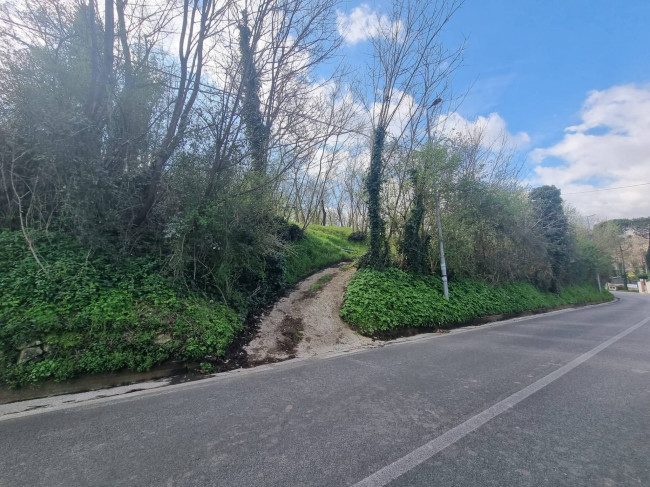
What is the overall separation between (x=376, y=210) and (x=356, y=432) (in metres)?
9.33

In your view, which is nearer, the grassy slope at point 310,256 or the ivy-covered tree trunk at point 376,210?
the ivy-covered tree trunk at point 376,210

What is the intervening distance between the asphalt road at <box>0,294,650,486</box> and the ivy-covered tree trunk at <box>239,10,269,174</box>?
594cm

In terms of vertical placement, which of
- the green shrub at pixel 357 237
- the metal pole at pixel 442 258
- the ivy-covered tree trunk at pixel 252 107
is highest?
the ivy-covered tree trunk at pixel 252 107

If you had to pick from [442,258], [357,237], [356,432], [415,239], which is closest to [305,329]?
[356,432]

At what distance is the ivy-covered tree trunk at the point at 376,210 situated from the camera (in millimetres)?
11438

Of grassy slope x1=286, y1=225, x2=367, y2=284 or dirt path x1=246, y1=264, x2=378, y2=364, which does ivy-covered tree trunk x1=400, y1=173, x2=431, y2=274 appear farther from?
grassy slope x1=286, y1=225, x2=367, y2=284

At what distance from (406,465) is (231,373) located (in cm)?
363

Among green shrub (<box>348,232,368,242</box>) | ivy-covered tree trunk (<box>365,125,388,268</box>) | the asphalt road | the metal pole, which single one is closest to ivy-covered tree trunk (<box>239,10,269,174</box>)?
ivy-covered tree trunk (<box>365,125,388,268</box>)

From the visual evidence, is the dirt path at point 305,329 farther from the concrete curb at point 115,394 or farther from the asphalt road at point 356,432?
the asphalt road at point 356,432

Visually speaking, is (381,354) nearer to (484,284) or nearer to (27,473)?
(27,473)

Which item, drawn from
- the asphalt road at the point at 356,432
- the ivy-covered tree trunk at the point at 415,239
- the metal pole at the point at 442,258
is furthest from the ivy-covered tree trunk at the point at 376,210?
the asphalt road at the point at 356,432

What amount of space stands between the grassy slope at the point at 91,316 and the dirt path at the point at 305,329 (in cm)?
81

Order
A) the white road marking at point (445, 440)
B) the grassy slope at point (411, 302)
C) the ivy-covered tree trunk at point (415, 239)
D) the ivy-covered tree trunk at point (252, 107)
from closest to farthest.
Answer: the white road marking at point (445, 440)
the ivy-covered tree trunk at point (252, 107)
the grassy slope at point (411, 302)
the ivy-covered tree trunk at point (415, 239)

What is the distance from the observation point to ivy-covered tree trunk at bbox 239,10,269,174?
7883 mm
